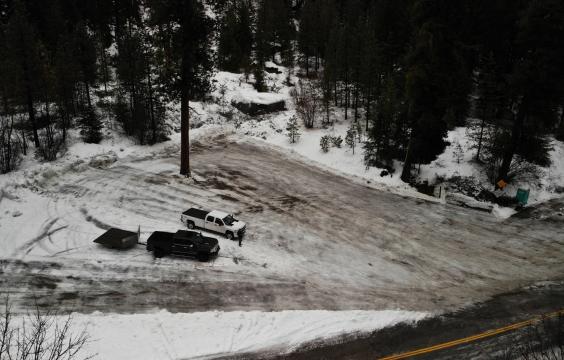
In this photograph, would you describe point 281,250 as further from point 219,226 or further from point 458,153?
point 458,153

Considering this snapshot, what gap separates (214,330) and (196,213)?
8.74 meters

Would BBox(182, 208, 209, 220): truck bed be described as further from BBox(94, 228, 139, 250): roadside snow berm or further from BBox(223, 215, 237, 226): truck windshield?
BBox(94, 228, 139, 250): roadside snow berm

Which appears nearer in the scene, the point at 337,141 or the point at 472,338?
the point at 472,338

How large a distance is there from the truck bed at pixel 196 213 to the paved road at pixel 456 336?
9.75m

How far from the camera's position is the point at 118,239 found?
19.2m

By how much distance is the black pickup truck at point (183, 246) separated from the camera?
747 inches

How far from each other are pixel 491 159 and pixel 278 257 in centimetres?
1970

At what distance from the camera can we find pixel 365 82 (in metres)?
40.8

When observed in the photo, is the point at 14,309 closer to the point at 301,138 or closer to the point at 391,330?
the point at 391,330

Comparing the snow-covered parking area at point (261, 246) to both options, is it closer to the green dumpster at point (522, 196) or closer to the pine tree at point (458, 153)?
the green dumpster at point (522, 196)

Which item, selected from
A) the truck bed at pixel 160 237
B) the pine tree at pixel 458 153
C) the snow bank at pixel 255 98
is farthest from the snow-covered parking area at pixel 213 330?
the snow bank at pixel 255 98

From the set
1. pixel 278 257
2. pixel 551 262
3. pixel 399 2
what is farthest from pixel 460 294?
pixel 399 2

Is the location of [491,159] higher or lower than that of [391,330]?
higher

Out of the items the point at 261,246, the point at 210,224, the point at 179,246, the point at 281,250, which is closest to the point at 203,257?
the point at 179,246
